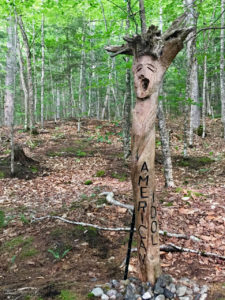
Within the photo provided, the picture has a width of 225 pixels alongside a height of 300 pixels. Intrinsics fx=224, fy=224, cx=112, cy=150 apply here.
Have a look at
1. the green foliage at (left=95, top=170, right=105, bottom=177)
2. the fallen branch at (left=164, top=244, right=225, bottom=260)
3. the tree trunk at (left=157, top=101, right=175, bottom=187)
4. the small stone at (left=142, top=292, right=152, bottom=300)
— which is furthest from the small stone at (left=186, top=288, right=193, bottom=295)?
the green foliage at (left=95, top=170, right=105, bottom=177)

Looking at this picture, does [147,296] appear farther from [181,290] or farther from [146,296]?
[181,290]

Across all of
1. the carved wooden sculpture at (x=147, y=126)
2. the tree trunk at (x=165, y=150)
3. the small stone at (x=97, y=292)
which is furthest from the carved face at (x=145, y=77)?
the tree trunk at (x=165, y=150)

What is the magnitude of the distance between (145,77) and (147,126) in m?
0.59

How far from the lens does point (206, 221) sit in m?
4.48

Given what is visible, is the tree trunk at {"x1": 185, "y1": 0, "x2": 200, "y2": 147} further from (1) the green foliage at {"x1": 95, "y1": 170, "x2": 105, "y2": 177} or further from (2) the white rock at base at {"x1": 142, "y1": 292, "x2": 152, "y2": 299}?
(2) the white rock at base at {"x1": 142, "y1": 292, "x2": 152, "y2": 299}

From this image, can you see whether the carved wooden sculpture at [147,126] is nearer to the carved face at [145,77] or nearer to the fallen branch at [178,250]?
the carved face at [145,77]

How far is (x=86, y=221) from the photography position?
491 centimetres

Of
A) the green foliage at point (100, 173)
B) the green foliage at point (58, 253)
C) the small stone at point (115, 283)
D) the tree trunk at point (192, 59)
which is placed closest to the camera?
the small stone at point (115, 283)

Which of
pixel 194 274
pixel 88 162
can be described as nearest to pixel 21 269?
pixel 194 274

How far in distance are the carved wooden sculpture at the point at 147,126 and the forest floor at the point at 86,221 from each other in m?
0.87

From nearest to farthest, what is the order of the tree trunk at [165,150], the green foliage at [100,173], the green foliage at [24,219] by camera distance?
A: 1. the green foliage at [24,219]
2. the tree trunk at [165,150]
3. the green foliage at [100,173]

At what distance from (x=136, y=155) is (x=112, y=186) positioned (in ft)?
15.3

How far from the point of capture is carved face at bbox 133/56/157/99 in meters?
2.66

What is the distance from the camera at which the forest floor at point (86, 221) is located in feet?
10.7
